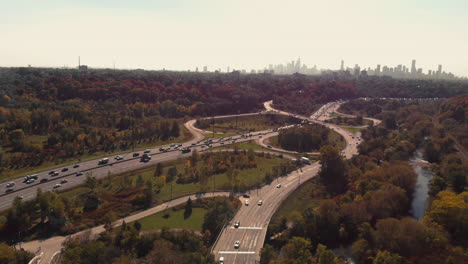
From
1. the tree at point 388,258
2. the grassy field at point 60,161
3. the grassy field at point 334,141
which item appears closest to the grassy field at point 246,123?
the grassy field at point 334,141

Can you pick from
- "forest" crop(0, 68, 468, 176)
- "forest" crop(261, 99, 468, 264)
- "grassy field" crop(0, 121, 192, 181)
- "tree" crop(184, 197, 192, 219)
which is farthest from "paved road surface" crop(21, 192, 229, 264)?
"forest" crop(0, 68, 468, 176)

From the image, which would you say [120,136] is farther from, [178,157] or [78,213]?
[78,213]

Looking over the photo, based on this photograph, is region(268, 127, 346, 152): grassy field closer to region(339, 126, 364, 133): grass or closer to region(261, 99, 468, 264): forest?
region(339, 126, 364, 133): grass

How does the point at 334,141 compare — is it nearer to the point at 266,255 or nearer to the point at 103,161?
the point at 103,161

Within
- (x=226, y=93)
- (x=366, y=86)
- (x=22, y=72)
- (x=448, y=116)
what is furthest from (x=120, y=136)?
(x=366, y=86)

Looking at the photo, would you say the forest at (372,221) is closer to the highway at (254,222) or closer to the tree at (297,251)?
the tree at (297,251)

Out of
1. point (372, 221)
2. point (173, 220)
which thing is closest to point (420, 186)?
point (372, 221)
